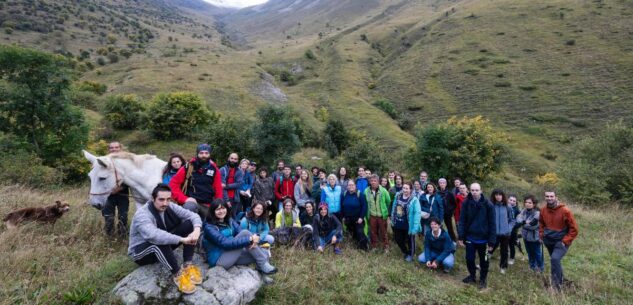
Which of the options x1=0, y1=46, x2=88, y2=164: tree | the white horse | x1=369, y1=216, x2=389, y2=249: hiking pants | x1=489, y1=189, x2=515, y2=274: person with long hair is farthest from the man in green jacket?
x1=0, y1=46, x2=88, y2=164: tree

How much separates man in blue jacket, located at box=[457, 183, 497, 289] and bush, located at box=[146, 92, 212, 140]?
22314mm

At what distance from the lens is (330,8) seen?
164 metres

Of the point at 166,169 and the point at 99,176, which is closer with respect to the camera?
the point at 99,176

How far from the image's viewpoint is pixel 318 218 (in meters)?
7.19

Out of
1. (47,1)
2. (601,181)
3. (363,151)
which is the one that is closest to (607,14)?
(601,181)

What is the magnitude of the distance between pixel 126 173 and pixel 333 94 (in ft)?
165

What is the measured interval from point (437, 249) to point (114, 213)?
670 cm

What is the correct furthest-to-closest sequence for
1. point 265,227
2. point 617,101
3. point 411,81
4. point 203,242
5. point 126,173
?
point 411,81
point 617,101
point 265,227
point 126,173
point 203,242

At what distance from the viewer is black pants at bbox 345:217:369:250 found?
25.6ft

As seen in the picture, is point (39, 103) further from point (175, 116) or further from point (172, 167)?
point (175, 116)

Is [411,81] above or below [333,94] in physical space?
above

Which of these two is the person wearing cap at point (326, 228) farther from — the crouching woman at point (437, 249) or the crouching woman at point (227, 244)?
the crouching woman at point (227, 244)

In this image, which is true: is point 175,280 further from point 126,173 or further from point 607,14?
point 607,14

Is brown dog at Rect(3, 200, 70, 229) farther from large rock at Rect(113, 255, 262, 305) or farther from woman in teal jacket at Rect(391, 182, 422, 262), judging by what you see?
woman in teal jacket at Rect(391, 182, 422, 262)
